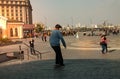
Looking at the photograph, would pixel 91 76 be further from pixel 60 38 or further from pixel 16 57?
pixel 16 57

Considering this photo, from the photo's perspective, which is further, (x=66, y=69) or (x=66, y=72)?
(x=66, y=69)

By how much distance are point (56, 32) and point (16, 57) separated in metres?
9.05

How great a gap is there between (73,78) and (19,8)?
566 feet

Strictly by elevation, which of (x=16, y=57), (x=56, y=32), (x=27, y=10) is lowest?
(x=16, y=57)

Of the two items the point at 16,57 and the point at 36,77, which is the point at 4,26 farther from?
the point at 36,77

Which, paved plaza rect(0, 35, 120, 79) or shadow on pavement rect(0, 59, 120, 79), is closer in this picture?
shadow on pavement rect(0, 59, 120, 79)

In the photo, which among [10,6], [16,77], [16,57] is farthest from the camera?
[10,6]

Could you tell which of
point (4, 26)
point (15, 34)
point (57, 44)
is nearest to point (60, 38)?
point (57, 44)

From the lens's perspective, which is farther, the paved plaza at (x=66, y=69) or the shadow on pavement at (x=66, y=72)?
the paved plaza at (x=66, y=69)

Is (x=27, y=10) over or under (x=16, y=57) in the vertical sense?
over

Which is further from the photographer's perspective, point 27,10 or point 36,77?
point 27,10

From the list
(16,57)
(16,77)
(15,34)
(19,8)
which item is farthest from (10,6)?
(16,77)

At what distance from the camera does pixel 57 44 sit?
15.1 m

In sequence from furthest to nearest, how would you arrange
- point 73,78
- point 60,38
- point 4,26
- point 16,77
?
point 4,26 → point 60,38 → point 16,77 → point 73,78
